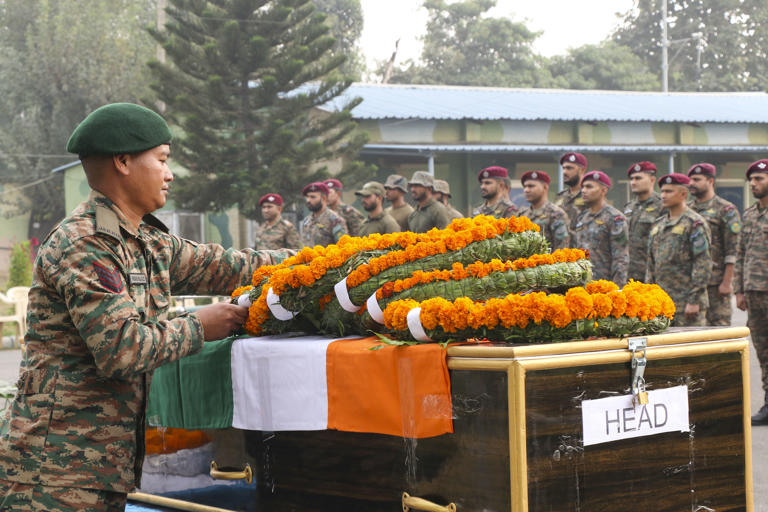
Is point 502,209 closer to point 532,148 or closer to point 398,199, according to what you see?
point 398,199

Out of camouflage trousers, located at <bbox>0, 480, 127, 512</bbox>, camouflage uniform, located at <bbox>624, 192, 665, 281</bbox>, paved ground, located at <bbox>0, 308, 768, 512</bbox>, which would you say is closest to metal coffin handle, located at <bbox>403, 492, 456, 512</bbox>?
camouflage trousers, located at <bbox>0, 480, 127, 512</bbox>

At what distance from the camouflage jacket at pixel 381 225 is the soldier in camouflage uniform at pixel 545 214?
2090 mm

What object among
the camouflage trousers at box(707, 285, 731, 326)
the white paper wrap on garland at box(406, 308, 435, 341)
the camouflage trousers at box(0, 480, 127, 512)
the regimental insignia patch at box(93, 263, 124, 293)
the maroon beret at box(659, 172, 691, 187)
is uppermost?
the maroon beret at box(659, 172, 691, 187)

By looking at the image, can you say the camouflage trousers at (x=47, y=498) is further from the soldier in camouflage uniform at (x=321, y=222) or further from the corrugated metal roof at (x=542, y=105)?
the corrugated metal roof at (x=542, y=105)

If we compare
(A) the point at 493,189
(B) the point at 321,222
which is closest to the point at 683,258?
(A) the point at 493,189

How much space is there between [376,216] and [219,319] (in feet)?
28.2

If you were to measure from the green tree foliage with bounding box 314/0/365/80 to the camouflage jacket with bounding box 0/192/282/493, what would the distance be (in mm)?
38355

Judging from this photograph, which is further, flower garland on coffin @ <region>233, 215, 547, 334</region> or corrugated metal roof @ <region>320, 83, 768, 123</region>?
corrugated metal roof @ <region>320, 83, 768, 123</region>

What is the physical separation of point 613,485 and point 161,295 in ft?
4.36

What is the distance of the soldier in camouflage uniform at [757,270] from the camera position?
690cm

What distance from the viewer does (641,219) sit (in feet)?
28.9

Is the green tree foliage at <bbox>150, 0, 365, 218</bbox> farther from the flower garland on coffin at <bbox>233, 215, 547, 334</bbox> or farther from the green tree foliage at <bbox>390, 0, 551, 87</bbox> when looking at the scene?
the green tree foliage at <bbox>390, 0, 551, 87</bbox>

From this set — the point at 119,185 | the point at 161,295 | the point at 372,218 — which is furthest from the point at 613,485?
the point at 372,218

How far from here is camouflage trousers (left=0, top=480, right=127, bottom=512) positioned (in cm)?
237
